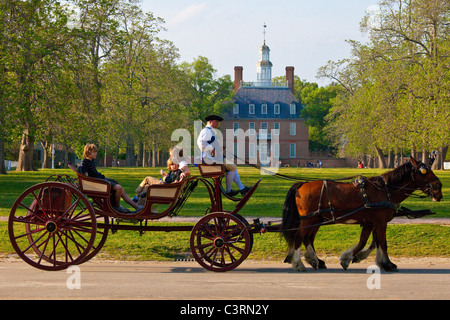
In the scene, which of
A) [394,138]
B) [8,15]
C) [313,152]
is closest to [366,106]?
[394,138]

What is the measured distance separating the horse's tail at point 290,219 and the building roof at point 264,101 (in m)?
91.5

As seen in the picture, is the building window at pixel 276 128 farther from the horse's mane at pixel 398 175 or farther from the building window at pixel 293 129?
the horse's mane at pixel 398 175

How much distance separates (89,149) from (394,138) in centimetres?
3507

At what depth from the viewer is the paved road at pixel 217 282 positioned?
7.42m

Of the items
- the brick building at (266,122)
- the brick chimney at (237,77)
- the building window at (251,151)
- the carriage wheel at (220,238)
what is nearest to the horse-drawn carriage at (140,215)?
the carriage wheel at (220,238)

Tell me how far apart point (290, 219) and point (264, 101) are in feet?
312

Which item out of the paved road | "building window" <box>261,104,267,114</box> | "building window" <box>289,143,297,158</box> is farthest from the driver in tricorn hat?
"building window" <box>261,104,267,114</box>

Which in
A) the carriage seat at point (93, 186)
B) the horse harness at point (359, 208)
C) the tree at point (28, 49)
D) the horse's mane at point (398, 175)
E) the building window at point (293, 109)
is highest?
the building window at point (293, 109)

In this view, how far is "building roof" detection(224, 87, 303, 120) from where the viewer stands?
103 meters

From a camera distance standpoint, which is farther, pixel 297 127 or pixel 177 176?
pixel 297 127

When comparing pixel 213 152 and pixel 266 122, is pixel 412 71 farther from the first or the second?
pixel 266 122

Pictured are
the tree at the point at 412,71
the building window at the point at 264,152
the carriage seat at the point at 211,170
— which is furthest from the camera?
the building window at the point at 264,152

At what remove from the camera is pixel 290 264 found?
34.7 ft

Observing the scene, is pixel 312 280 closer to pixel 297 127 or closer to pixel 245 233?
pixel 245 233
